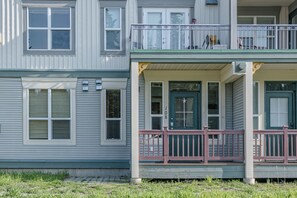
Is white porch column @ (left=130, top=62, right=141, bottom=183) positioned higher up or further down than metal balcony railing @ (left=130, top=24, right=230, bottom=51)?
further down

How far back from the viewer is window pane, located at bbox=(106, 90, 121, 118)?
13844 mm

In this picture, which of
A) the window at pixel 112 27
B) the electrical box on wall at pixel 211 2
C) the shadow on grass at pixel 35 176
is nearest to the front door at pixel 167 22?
the electrical box on wall at pixel 211 2

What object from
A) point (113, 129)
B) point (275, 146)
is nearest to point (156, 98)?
point (113, 129)

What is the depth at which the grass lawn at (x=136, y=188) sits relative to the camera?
30.3 feet

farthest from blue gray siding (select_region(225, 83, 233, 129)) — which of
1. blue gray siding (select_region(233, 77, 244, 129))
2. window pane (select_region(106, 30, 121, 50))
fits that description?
window pane (select_region(106, 30, 121, 50))

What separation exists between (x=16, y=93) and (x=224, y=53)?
699cm

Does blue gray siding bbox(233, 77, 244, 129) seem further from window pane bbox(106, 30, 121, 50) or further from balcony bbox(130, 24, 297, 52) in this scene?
window pane bbox(106, 30, 121, 50)

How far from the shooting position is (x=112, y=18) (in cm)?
1395

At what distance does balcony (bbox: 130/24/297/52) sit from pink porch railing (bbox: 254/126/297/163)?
276 centimetres

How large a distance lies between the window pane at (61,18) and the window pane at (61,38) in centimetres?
20

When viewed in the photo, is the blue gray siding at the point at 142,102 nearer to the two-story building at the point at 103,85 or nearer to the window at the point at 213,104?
the two-story building at the point at 103,85

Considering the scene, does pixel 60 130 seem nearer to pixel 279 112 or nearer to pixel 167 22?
pixel 167 22

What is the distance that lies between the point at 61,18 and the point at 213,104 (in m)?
5.94

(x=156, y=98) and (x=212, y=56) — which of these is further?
(x=156, y=98)
